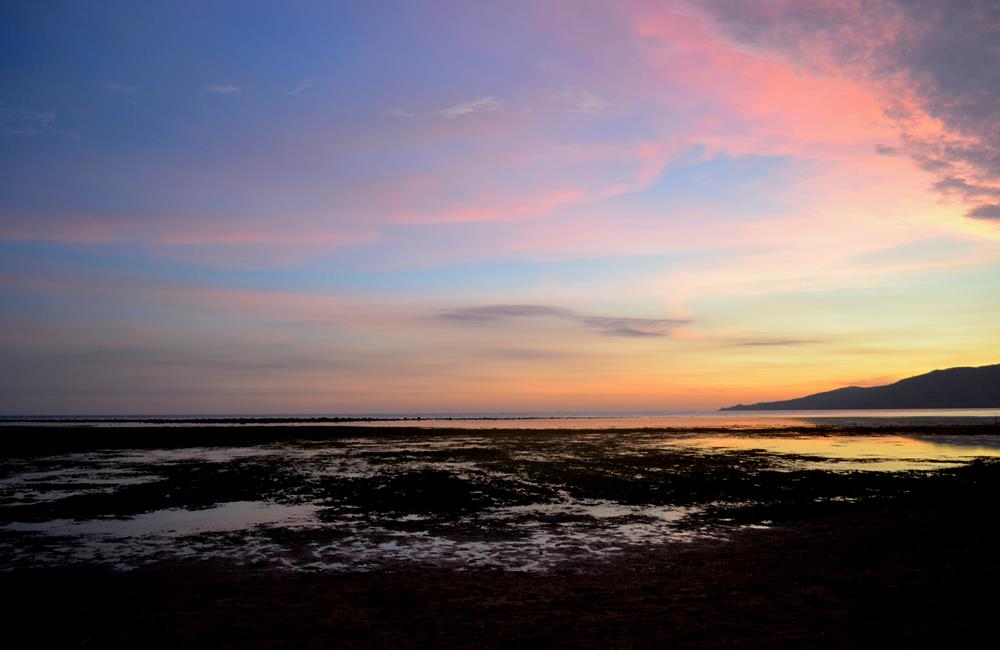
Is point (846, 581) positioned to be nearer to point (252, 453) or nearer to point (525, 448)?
point (525, 448)

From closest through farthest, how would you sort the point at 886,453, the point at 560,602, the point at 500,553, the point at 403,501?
the point at 560,602, the point at 500,553, the point at 403,501, the point at 886,453

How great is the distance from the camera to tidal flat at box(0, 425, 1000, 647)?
32.0 feet

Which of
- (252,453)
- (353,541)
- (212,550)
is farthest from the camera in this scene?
(252,453)

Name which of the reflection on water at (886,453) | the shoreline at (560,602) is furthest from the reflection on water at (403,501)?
the shoreline at (560,602)

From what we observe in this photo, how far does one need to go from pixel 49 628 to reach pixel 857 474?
108 ft

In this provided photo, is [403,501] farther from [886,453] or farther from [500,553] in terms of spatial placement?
[886,453]

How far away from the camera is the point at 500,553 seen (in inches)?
589

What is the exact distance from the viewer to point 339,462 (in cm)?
3950

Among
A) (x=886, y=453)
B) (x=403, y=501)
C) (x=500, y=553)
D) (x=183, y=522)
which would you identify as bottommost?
(x=886, y=453)

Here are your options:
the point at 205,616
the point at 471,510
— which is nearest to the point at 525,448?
the point at 471,510

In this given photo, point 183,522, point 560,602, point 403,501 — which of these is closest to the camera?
point 560,602

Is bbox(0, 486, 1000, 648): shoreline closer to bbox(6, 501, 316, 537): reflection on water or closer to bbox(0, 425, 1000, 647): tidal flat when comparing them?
bbox(0, 425, 1000, 647): tidal flat

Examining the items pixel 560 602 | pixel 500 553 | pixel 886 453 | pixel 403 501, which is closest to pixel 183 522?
pixel 403 501

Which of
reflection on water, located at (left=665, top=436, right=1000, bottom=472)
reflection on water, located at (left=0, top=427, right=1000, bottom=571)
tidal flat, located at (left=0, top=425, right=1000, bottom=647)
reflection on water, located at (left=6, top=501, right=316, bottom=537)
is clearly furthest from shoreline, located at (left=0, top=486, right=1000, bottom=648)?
reflection on water, located at (left=665, top=436, right=1000, bottom=472)
